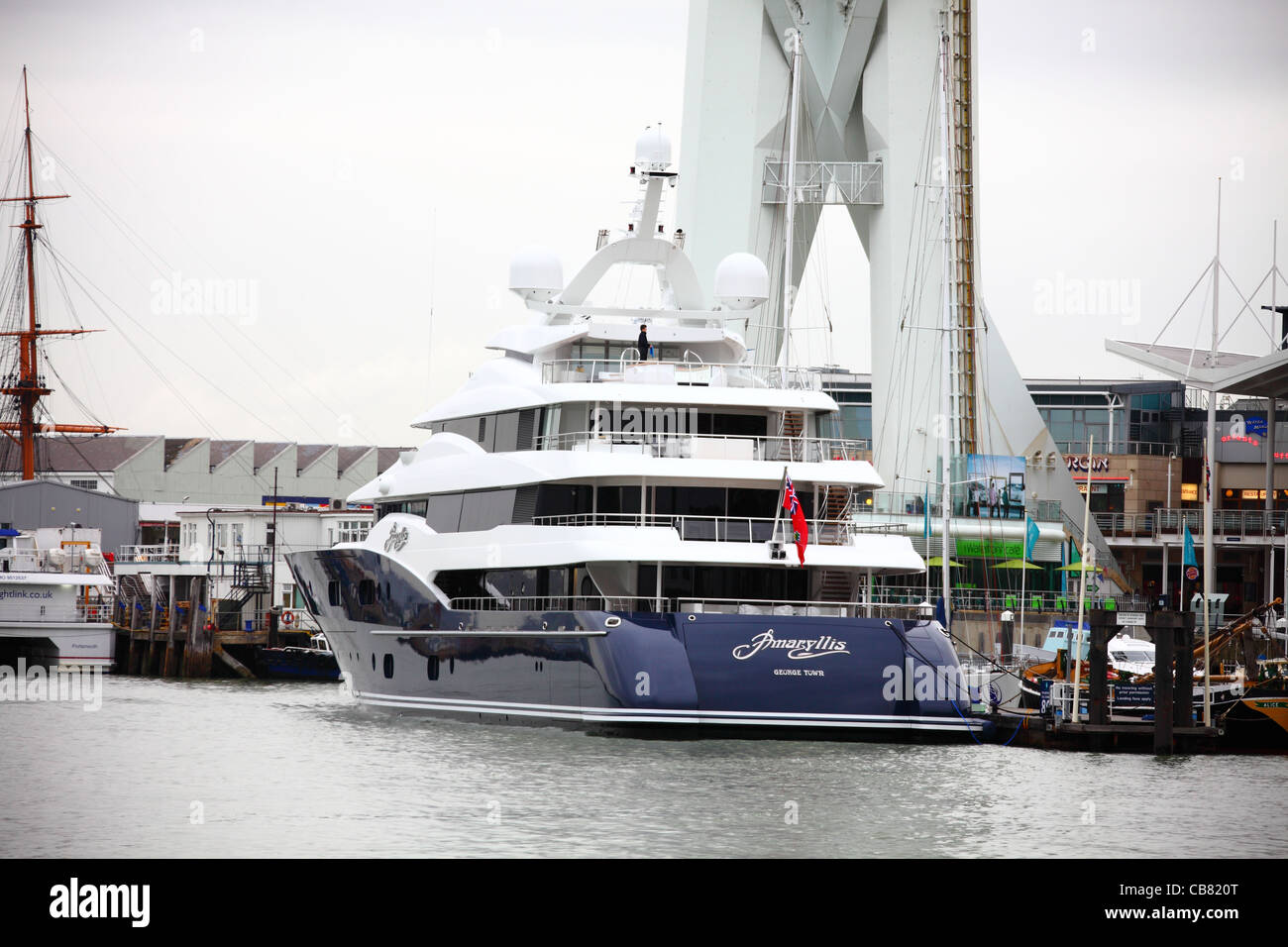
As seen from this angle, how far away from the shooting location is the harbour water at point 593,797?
57.7ft

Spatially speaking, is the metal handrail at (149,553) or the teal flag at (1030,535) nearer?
the teal flag at (1030,535)

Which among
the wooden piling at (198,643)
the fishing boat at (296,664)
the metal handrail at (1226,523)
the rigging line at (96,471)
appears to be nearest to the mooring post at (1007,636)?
the fishing boat at (296,664)

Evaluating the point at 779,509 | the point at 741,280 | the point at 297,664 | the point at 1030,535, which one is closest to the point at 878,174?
the point at 1030,535

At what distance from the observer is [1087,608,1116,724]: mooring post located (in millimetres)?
Answer: 27172

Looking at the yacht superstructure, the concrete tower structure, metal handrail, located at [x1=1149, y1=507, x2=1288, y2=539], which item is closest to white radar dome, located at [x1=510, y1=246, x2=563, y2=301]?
the yacht superstructure

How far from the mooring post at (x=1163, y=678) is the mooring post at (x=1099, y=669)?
728 mm

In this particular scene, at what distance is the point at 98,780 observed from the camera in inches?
868

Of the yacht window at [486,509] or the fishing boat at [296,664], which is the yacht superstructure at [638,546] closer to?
the yacht window at [486,509]

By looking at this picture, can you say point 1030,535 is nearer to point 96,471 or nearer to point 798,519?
point 798,519

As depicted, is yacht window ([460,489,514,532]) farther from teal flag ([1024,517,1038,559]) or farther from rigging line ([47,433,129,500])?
rigging line ([47,433,129,500])
